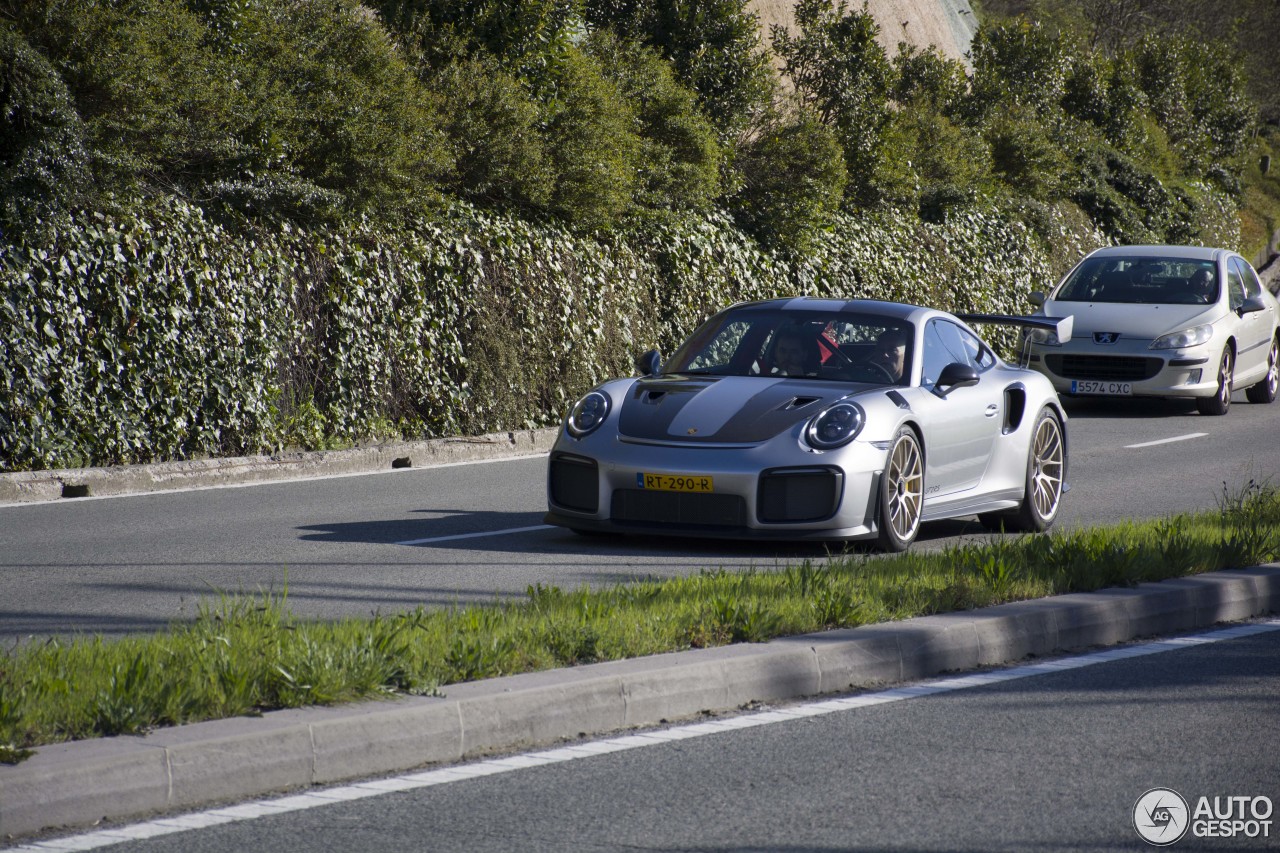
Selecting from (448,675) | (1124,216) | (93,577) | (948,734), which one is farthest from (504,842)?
(1124,216)

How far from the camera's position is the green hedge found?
41.1 feet

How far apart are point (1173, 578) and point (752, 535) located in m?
2.23

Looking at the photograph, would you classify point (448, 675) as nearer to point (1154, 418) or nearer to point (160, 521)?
point (160, 521)

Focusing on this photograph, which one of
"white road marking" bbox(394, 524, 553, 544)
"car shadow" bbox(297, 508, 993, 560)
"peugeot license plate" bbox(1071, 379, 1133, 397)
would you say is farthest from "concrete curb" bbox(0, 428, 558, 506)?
"peugeot license plate" bbox(1071, 379, 1133, 397)

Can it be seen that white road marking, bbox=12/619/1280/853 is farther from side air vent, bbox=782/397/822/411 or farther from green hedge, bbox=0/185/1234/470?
green hedge, bbox=0/185/1234/470

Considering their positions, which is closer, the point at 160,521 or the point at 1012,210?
the point at 160,521

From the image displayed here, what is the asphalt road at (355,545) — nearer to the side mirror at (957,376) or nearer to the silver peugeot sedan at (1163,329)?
the side mirror at (957,376)

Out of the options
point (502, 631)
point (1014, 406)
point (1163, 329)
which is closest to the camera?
point (502, 631)

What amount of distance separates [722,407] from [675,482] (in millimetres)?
604

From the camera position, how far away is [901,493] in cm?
947

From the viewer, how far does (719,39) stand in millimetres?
22953

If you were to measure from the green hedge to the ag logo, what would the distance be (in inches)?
381

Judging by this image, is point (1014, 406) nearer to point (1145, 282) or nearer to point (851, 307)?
point (851, 307)

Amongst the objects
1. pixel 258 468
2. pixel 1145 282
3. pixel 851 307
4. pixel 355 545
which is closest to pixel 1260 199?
pixel 1145 282
